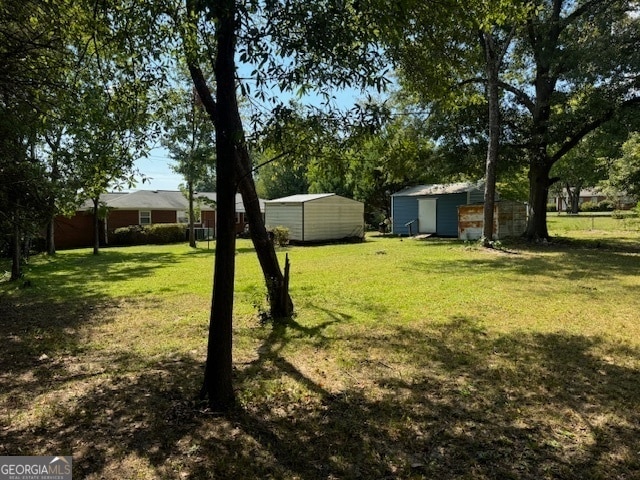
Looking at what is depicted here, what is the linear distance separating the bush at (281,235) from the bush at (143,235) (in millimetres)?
8437

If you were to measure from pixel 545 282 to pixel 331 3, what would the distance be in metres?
8.05

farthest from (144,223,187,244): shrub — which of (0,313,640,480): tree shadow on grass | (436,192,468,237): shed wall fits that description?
(0,313,640,480): tree shadow on grass

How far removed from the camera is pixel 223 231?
331 centimetres

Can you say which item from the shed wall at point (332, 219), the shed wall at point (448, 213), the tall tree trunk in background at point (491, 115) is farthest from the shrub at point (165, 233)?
the tall tree trunk in background at point (491, 115)

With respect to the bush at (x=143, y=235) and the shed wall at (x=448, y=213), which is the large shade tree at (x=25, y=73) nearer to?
the bush at (x=143, y=235)

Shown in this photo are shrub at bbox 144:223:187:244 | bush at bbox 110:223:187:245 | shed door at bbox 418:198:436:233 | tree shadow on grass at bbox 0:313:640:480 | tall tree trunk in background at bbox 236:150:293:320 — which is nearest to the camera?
tree shadow on grass at bbox 0:313:640:480

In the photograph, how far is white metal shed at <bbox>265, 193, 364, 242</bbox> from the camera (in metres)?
21.4

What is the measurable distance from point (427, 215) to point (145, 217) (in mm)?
17949

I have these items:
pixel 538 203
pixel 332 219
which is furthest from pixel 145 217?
pixel 538 203

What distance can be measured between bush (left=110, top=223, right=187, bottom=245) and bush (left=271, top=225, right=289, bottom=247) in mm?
8437

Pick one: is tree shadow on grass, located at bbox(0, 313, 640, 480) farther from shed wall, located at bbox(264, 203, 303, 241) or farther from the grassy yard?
shed wall, located at bbox(264, 203, 303, 241)

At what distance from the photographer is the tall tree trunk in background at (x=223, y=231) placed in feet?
10.6

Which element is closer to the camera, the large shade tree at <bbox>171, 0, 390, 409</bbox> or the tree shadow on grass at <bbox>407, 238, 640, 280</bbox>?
the large shade tree at <bbox>171, 0, 390, 409</bbox>

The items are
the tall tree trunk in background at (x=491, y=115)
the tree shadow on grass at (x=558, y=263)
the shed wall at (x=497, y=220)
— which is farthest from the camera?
the shed wall at (x=497, y=220)
